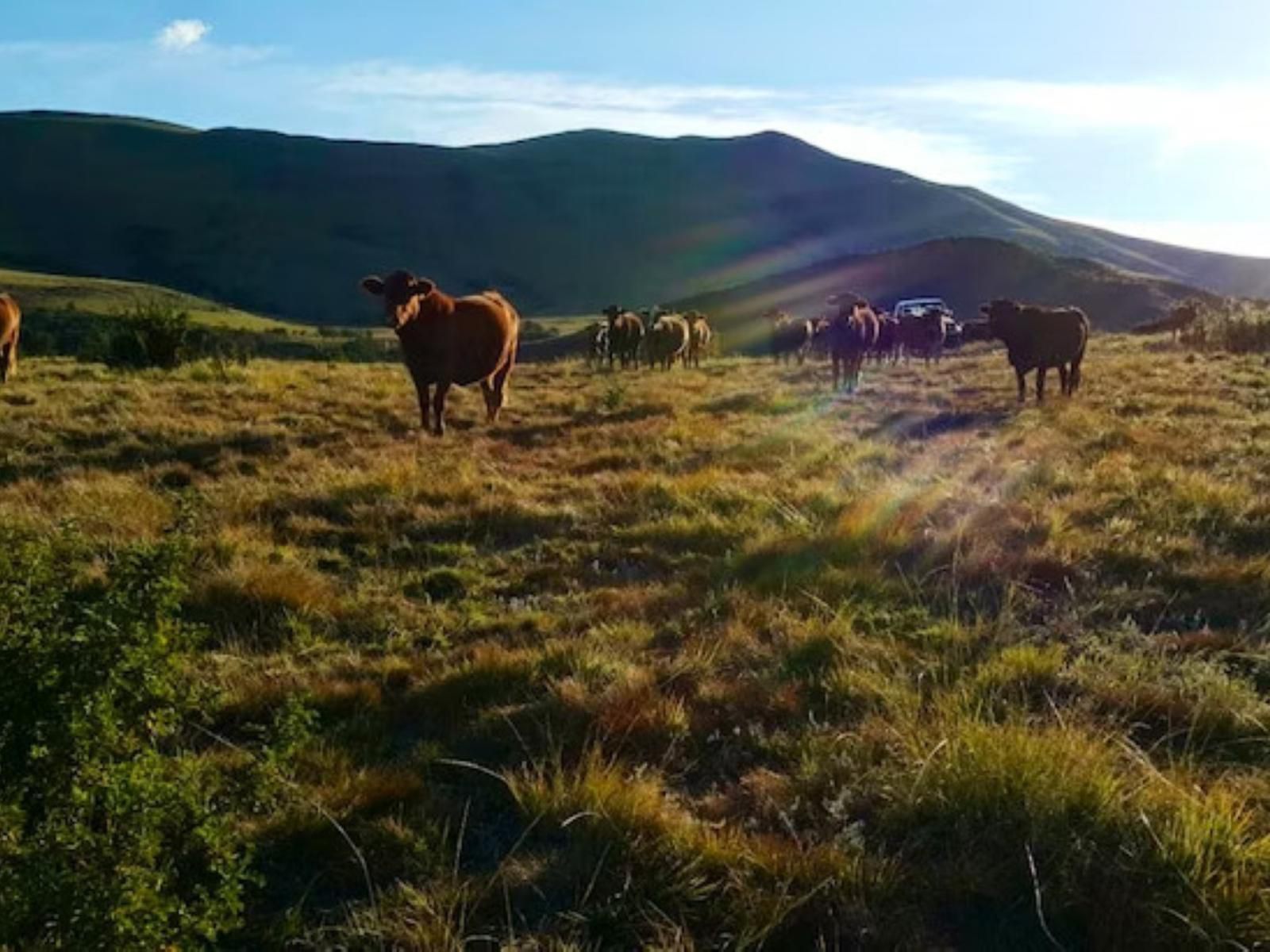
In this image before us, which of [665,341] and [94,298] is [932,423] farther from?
[94,298]

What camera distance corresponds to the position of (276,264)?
131625mm

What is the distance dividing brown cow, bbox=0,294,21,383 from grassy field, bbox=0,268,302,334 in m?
42.5

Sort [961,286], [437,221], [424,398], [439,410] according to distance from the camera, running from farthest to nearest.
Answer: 1. [437,221]
2. [961,286]
3. [424,398]
4. [439,410]

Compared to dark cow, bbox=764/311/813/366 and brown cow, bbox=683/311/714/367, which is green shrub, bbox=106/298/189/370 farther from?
dark cow, bbox=764/311/813/366

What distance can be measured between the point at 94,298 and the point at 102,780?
87.1 metres

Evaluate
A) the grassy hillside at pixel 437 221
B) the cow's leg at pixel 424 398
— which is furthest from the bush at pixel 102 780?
the grassy hillside at pixel 437 221

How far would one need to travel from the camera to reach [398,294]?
14.3m

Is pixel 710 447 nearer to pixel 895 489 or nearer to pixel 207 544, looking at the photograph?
pixel 895 489

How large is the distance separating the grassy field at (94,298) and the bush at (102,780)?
62.6 m

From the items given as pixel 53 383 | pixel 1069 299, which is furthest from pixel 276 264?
pixel 53 383

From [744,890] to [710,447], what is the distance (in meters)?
10.1

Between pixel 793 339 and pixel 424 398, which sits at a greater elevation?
pixel 424 398

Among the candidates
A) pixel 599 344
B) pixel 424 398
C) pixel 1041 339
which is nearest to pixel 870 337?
pixel 1041 339

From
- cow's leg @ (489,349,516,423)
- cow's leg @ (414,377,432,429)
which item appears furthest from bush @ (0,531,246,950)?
cow's leg @ (489,349,516,423)
